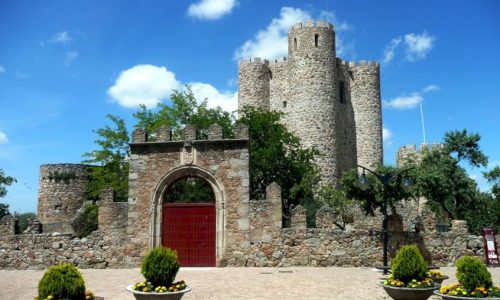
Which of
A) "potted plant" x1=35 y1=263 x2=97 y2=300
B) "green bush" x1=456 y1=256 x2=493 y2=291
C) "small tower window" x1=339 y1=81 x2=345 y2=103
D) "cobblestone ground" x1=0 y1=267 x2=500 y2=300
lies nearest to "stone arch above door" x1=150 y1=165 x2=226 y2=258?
"cobblestone ground" x1=0 y1=267 x2=500 y2=300

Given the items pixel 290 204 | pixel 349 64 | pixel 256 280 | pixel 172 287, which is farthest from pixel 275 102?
pixel 172 287

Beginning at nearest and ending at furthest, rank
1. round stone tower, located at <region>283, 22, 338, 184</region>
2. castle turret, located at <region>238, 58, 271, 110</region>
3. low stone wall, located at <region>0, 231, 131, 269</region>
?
low stone wall, located at <region>0, 231, 131, 269</region> → round stone tower, located at <region>283, 22, 338, 184</region> → castle turret, located at <region>238, 58, 271, 110</region>

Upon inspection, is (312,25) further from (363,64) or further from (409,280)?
(409,280)

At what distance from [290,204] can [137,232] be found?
15.1m

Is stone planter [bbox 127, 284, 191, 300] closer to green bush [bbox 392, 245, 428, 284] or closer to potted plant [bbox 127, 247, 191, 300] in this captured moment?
potted plant [bbox 127, 247, 191, 300]

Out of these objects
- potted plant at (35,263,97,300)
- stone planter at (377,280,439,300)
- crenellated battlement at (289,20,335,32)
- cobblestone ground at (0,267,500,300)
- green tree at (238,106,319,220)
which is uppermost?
crenellated battlement at (289,20,335,32)

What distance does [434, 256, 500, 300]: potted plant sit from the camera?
28.2ft

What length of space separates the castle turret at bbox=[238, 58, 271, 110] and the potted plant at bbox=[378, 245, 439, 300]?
3378 centimetres

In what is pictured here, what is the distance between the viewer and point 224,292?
452 inches

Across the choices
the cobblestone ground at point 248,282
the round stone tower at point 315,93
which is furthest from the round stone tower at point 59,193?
the cobblestone ground at point 248,282

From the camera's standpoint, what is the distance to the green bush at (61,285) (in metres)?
8.35

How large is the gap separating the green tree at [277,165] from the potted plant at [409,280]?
56.4ft

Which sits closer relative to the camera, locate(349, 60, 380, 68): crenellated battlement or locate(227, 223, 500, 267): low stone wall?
locate(227, 223, 500, 267): low stone wall

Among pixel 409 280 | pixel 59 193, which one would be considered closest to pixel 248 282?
pixel 409 280
